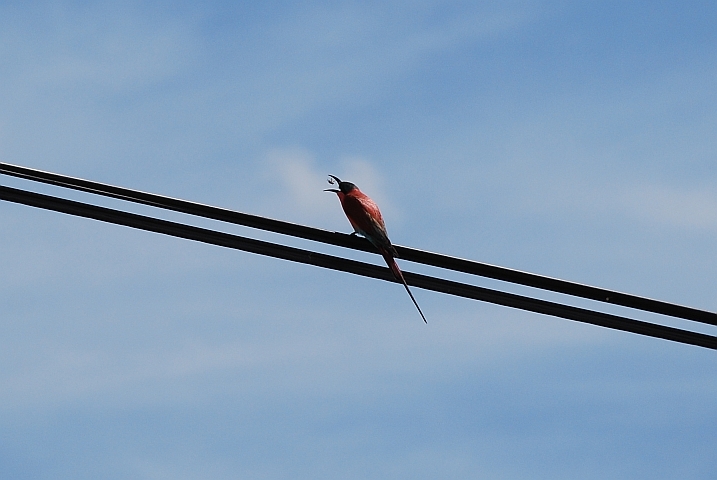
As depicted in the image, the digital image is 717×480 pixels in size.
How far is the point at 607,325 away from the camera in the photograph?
525 cm

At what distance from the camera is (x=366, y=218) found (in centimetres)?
766

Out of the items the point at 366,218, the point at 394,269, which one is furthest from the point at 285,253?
the point at 366,218

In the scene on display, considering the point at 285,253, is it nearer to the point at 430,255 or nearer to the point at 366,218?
the point at 430,255

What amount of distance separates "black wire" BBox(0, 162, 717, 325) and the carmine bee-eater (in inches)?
30.7

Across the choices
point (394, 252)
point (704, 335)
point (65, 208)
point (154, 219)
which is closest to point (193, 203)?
point (154, 219)

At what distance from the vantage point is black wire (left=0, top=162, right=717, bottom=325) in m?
5.15

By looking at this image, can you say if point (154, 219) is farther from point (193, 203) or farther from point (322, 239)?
point (322, 239)

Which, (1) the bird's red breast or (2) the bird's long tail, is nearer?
(2) the bird's long tail

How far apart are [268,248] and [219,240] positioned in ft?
0.86

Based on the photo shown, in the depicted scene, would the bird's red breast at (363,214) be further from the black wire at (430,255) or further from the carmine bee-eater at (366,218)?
the black wire at (430,255)

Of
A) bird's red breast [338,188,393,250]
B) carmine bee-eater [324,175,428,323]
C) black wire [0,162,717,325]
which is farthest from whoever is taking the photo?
bird's red breast [338,188,393,250]

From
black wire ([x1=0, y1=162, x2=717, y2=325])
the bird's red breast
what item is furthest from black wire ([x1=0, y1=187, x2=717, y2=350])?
the bird's red breast

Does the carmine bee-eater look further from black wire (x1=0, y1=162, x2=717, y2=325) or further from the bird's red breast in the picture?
black wire (x1=0, y1=162, x2=717, y2=325)

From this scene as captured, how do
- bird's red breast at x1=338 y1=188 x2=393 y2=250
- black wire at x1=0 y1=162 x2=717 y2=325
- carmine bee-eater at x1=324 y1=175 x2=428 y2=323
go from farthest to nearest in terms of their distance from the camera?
bird's red breast at x1=338 y1=188 x2=393 y2=250, carmine bee-eater at x1=324 y1=175 x2=428 y2=323, black wire at x1=0 y1=162 x2=717 y2=325
